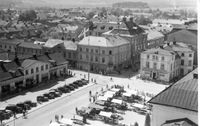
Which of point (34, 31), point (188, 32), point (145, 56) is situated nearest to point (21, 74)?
point (145, 56)

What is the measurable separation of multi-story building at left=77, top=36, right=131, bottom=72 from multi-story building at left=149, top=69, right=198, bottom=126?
31.6m

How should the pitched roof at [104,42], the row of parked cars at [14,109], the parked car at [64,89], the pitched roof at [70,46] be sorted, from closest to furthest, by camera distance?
the row of parked cars at [14,109] < the parked car at [64,89] < the pitched roof at [104,42] < the pitched roof at [70,46]

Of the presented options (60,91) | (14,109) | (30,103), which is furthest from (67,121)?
(60,91)

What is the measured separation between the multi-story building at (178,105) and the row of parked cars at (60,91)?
724 inches

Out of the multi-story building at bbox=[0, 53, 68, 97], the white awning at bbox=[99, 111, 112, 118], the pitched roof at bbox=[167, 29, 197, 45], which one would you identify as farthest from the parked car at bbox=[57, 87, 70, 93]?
the pitched roof at bbox=[167, 29, 197, 45]

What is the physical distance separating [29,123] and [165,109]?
49.4 ft

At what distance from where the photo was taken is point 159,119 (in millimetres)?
20922

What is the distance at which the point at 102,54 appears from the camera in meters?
53.0

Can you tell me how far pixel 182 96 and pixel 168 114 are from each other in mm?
1682

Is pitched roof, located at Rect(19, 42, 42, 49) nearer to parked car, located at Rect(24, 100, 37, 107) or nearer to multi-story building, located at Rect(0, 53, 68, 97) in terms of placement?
multi-story building, located at Rect(0, 53, 68, 97)

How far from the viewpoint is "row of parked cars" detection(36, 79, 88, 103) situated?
35.9 m

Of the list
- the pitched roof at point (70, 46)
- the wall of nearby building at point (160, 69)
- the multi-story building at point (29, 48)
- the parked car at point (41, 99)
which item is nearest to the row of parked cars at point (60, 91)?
the parked car at point (41, 99)

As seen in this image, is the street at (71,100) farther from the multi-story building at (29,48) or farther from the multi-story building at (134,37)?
the multi-story building at (134,37)

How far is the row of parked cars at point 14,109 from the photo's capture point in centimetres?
3003
